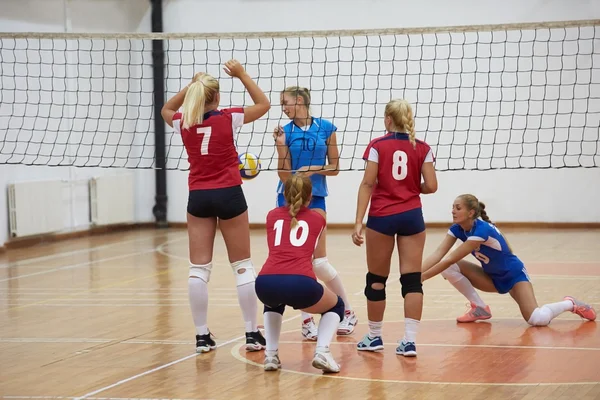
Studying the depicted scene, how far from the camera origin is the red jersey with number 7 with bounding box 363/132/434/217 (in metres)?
6.16

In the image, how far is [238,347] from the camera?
6.66 m

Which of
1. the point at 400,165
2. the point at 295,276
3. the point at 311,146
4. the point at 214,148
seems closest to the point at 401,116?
the point at 400,165

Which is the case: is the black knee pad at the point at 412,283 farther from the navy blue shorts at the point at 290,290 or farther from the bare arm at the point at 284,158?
the bare arm at the point at 284,158

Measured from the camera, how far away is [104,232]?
631 inches

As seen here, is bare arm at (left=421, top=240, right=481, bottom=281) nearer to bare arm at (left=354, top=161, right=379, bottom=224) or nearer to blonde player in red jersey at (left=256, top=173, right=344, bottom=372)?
bare arm at (left=354, top=161, right=379, bottom=224)

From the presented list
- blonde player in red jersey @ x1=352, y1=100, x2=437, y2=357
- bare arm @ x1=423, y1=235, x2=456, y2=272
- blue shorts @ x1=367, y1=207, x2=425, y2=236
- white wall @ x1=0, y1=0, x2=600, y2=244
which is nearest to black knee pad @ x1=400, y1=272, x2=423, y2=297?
blonde player in red jersey @ x1=352, y1=100, x2=437, y2=357

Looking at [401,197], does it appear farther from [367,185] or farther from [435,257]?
[435,257]

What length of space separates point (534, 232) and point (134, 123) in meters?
7.05

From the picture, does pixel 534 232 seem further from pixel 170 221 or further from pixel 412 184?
pixel 412 184

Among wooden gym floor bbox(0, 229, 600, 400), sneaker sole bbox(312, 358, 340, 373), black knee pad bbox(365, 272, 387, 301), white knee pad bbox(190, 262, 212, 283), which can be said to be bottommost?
wooden gym floor bbox(0, 229, 600, 400)

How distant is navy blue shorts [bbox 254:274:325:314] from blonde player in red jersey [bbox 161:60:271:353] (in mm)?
736

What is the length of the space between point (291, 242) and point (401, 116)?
116 centimetres

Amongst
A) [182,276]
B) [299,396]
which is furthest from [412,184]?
[182,276]

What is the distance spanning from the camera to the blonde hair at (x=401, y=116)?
6.17 metres
